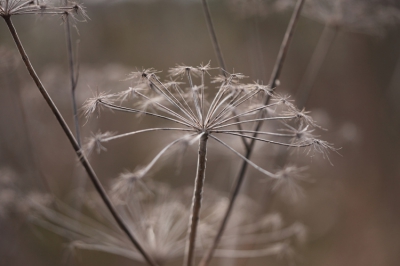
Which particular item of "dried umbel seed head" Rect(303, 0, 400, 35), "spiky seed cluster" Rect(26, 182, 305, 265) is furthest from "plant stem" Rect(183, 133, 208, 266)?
"dried umbel seed head" Rect(303, 0, 400, 35)

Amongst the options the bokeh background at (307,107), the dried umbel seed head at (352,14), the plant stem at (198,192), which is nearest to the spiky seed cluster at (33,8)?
the plant stem at (198,192)

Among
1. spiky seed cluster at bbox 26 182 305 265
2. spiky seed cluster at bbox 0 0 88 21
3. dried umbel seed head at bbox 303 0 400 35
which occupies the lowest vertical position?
spiky seed cluster at bbox 26 182 305 265

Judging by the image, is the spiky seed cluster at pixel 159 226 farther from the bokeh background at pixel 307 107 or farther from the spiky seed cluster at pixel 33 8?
the bokeh background at pixel 307 107

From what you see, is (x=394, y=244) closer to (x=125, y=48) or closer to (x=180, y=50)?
(x=180, y=50)

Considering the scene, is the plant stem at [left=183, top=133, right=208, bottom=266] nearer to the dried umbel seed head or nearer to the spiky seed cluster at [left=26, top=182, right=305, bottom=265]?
the spiky seed cluster at [left=26, top=182, right=305, bottom=265]

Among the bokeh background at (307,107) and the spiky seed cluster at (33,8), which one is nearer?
the spiky seed cluster at (33,8)

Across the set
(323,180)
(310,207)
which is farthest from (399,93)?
(310,207)

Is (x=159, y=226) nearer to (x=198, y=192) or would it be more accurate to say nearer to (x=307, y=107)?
(x=198, y=192)

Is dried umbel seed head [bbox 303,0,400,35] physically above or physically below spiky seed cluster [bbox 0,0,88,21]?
above
